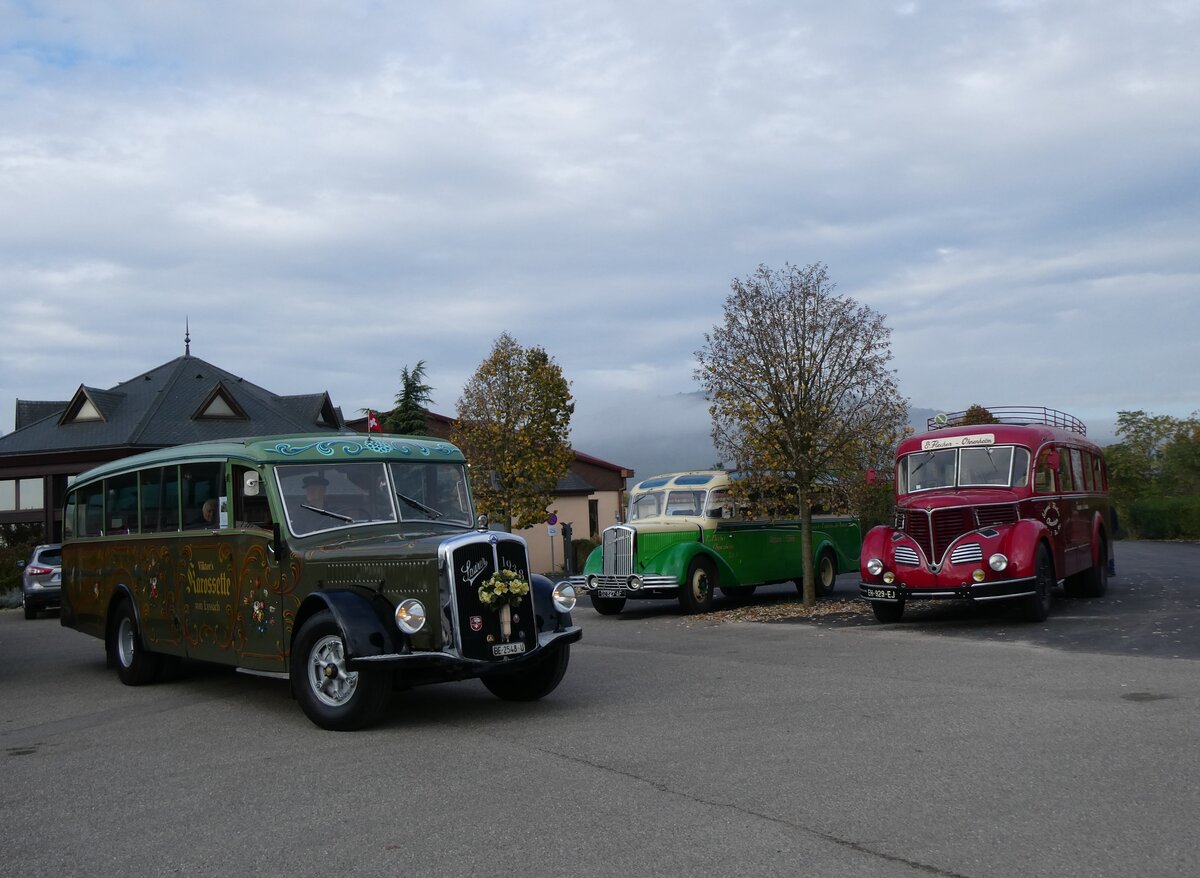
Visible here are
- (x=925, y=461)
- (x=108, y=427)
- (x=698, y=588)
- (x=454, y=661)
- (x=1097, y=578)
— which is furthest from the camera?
(x=108, y=427)

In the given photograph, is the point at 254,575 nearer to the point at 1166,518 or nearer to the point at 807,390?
the point at 807,390

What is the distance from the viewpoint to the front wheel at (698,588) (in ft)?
63.0

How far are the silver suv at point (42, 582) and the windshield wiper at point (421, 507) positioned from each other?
18.8 m

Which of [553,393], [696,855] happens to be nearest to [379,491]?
[696,855]

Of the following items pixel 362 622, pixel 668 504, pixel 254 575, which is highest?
pixel 668 504

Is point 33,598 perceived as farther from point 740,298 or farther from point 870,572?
point 870,572

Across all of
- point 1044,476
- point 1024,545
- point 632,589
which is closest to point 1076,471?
point 1044,476

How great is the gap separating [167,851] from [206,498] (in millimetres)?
5516

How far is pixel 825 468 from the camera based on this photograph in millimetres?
18469

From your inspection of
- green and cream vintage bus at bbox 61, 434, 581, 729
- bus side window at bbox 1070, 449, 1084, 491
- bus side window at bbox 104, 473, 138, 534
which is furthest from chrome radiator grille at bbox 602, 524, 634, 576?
bus side window at bbox 104, 473, 138, 534

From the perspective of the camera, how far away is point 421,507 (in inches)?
393

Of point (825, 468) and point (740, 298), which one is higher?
point (740, 298)

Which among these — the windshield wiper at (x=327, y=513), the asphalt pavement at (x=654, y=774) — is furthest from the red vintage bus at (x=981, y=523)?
the windshield wiper at (x=327, y=513)

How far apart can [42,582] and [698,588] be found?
15.6 m
